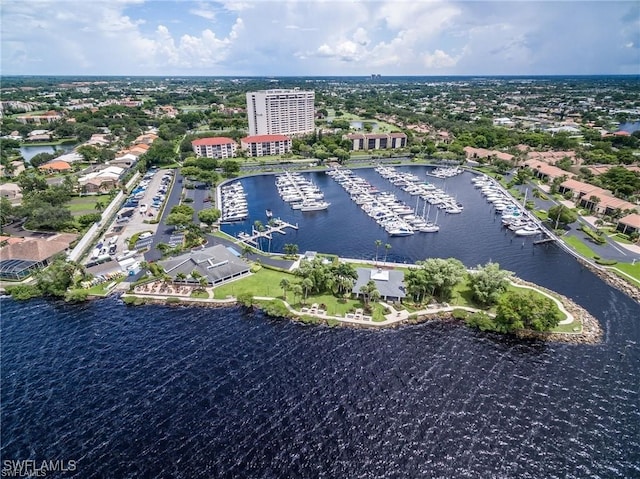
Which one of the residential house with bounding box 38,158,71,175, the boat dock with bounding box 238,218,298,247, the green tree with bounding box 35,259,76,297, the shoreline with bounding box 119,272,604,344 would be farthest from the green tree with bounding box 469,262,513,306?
the residential house with bounding box 38,158,71,175

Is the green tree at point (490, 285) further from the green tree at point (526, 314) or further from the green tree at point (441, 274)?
the green tree at point (526, 314)

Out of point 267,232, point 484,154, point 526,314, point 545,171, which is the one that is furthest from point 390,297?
point 484,154

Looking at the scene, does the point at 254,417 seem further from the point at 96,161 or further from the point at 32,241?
the point at 96,161

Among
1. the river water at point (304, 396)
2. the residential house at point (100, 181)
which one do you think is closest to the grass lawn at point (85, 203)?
the residential house at point (100, 181)

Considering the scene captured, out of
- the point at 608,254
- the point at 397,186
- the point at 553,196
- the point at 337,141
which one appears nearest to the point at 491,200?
the point at 553,196

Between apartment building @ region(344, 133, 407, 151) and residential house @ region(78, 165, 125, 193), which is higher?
apartment building @ region(344, 133, 407, 151)

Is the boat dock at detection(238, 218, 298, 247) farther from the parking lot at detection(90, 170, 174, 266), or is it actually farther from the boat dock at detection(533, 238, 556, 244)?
the boat dock at detection(533, 238, 556, 244)

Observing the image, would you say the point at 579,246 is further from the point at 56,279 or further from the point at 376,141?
the point at 376,141
